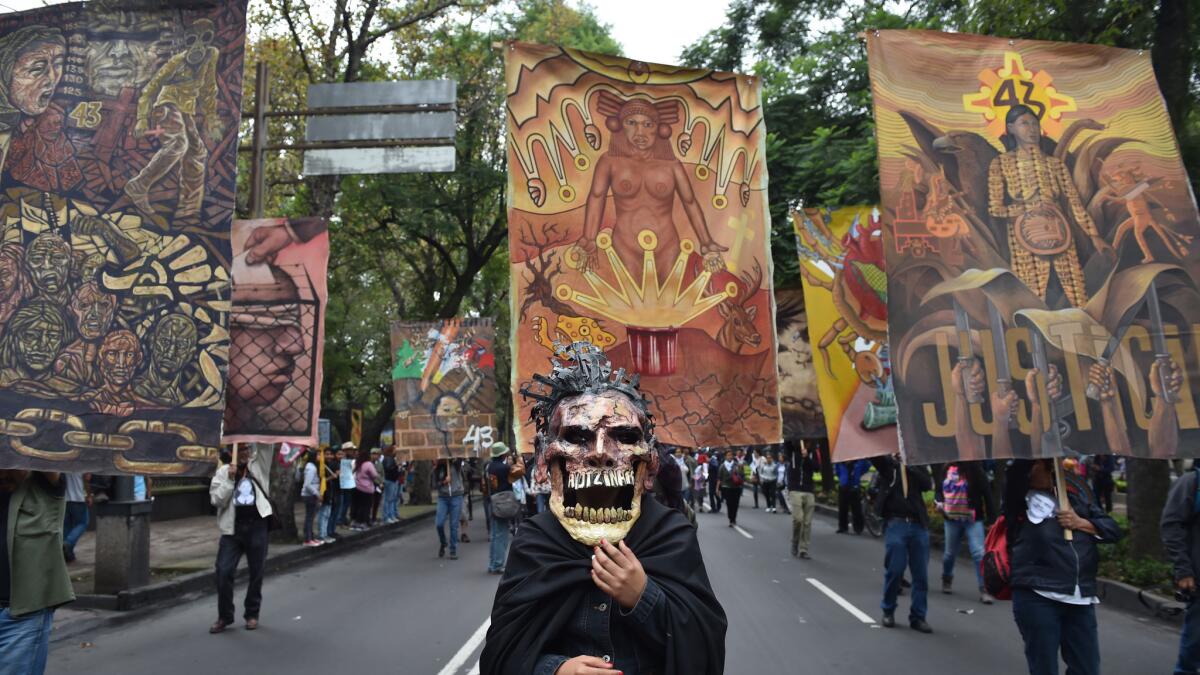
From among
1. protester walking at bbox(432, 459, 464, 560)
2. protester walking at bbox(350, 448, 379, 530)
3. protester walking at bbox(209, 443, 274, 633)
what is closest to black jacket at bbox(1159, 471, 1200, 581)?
protester walking at bbox(209, 443, 274, 633)

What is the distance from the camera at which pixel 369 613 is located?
10.3 m

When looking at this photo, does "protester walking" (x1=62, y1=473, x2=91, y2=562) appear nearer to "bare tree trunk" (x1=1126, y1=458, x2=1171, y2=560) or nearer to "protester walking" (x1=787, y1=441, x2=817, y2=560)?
"protester walking" (x1=787, y1=441, x2=817, y2=560)

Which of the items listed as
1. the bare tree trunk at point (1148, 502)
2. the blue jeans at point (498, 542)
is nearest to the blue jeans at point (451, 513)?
the blue jeans at point (498, 542)

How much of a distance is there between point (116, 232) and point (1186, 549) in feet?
24.3

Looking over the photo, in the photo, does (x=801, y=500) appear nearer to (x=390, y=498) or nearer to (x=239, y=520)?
(x=239, y=520)

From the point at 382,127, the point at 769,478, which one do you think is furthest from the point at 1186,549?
the point at 769,478

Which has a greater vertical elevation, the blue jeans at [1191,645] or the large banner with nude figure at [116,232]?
the large banner with nude figure at [116,232]

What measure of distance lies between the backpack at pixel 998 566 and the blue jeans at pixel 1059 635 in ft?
0.65

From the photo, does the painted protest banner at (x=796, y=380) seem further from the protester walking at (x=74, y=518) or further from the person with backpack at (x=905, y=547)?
the protester walking at (x=74, y=518)

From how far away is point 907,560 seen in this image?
30.2ft

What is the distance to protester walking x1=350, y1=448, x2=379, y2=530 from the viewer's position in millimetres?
19766

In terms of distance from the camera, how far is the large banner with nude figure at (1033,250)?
5645 millimetres

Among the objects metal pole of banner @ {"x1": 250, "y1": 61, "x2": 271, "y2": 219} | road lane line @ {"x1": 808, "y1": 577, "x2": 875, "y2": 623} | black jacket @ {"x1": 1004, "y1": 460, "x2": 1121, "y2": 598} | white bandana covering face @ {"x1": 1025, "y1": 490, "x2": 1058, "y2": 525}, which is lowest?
road lane line @ {"x1": 808, "y1": 577, "x2": 875, "y2": 623}

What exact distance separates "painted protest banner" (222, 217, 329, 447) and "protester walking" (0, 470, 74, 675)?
1559mm
